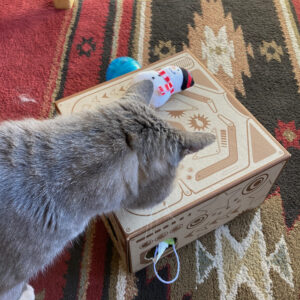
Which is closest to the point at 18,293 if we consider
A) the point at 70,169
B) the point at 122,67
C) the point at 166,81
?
the point at 70,169

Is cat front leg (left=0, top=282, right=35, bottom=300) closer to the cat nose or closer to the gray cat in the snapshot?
the gray cat

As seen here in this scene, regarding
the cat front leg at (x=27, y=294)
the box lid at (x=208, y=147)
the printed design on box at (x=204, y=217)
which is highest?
the box lid at (x=208, y=147)

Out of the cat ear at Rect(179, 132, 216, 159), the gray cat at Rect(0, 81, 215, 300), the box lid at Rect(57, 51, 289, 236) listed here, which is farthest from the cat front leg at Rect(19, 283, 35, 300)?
the cat ear at Rect(179, 132, 216, 159)

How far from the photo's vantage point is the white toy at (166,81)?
82 centimetres

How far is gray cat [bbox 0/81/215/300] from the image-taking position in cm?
52

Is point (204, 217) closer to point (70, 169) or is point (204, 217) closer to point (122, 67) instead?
point (70, 169)

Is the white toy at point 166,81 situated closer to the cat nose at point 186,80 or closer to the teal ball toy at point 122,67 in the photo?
the cat nose at point 186,80

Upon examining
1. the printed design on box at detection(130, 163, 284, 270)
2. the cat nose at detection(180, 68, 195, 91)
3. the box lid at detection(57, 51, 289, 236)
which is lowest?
the printed design on box at detection(130, 163, 284, 270)

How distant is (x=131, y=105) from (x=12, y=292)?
1.63ft

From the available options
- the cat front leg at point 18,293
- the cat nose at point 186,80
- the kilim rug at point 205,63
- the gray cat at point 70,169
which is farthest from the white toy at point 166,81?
the cat front leg at point 18,293

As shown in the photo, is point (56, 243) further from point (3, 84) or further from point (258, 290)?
point (3, 84)

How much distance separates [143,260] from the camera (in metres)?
0.83

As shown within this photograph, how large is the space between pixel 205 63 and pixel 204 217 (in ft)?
2.55

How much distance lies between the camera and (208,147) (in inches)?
31.2
